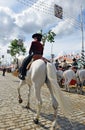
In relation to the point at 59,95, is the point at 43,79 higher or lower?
higher

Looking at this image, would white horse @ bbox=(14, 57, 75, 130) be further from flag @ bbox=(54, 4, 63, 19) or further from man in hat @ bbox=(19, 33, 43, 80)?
flag @ bbox=(54, 4, 63, 19)

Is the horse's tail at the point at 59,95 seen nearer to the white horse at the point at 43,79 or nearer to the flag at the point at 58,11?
the white horse at the point at 43,79

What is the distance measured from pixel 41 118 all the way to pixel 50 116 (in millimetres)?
414

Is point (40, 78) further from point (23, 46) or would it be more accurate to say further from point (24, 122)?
point (23, 46)

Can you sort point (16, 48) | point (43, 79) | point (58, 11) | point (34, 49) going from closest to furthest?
point (43, 79) → point (34, 49) → point (58, 11) → point (16, 48)

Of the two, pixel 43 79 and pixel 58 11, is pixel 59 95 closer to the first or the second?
pixel 43 79

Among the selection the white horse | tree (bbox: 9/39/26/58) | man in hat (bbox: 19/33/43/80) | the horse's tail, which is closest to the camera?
the horse's tail

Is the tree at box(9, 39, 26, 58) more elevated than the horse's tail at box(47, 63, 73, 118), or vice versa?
the tree at box(9, 39, 26, 58)

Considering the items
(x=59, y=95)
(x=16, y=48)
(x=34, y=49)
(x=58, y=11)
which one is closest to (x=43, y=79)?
(x=59, y=95)

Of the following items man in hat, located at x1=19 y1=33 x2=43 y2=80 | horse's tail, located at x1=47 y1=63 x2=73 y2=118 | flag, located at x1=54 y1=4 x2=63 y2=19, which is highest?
flag, located at x1=54 y1=4 x2=63 y2=19

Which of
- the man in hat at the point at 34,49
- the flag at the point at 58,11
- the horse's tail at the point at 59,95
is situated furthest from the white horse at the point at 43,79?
the flag at the point at 58,11

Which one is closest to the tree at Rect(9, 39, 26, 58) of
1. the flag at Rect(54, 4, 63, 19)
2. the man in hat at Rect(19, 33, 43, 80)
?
the flag at Rect(54, 4, 63, 19)

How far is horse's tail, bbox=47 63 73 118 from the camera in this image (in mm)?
6773

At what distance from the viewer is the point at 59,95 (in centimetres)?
690
